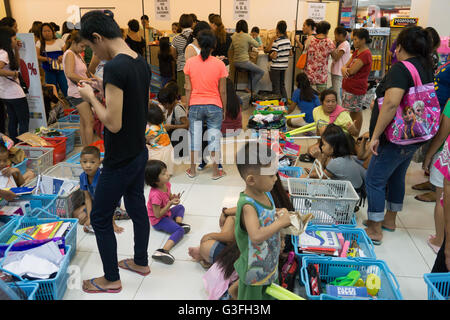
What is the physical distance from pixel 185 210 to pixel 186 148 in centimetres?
135

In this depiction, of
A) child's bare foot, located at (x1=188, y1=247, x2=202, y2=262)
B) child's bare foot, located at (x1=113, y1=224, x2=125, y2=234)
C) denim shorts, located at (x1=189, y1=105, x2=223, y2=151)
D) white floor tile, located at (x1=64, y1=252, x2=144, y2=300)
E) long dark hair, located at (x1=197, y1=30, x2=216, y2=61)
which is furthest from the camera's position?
denim shorts, located at (x1=189, y1=105, x2=223, y2=151)

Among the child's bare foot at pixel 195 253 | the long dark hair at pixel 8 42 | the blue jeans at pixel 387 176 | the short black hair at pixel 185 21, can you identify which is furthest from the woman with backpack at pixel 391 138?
the short black hair at pixel 185 21

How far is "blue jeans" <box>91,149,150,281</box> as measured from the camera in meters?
2.16

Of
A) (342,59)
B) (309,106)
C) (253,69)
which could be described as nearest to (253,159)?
(309,106)

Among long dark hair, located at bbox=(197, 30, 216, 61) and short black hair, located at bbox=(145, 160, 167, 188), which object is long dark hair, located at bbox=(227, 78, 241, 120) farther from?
short black hair, located at bbox=(145, 160, 167, 188)

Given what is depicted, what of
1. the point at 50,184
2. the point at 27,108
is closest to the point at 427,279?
the point at 50,184

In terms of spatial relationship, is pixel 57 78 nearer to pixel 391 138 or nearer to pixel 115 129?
pixel 115 129

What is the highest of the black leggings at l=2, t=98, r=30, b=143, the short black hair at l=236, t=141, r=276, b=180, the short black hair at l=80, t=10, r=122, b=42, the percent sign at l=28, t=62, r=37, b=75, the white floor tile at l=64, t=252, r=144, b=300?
the short black hair at l=80, t=10, r=122, b=42

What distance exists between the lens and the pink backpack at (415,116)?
8.68 ft

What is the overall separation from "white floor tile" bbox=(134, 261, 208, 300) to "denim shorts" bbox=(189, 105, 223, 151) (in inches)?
67.4

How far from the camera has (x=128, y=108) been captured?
2.03 m

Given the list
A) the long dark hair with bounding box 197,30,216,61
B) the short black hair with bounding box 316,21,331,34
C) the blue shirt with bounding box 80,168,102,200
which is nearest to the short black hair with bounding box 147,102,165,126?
the long dark hair with bounding box 197,30,216,61

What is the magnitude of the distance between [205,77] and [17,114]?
2506 millimetres

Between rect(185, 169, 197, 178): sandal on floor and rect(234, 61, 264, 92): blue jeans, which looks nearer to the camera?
rect(185, 169, 197, 178): sandal on floor
